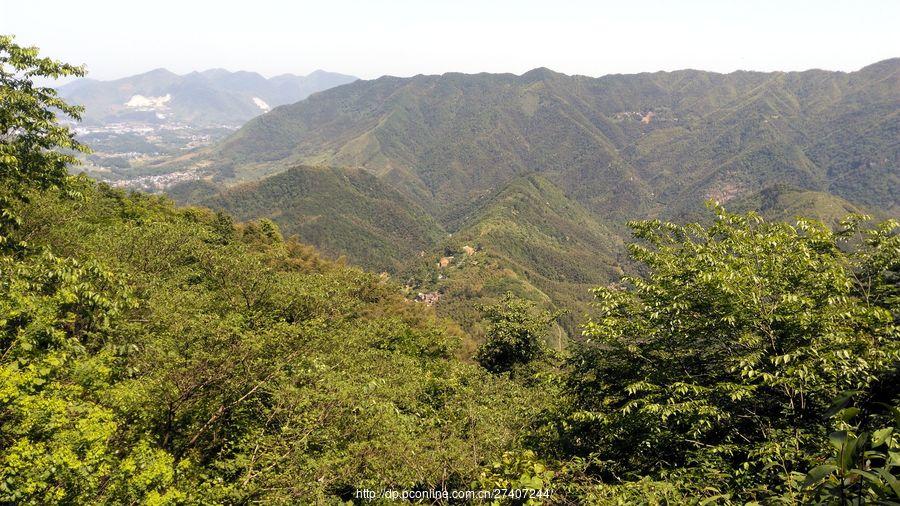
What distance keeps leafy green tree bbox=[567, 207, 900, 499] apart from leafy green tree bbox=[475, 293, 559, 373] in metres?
25.1

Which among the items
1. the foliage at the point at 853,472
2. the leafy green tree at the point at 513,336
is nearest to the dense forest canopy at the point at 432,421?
the foliage at the point at 853,472

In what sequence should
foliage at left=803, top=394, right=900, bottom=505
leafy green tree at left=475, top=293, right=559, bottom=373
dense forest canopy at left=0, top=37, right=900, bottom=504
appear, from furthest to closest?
1. leafy green tree at left=475, top=293, right=559, bottom=373
2. dense forest canopy at left=0, top=37, right=900, bottom=504
3. foliage at left=803, top=394, right=900, bottom=505

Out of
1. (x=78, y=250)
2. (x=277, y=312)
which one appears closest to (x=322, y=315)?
(x=277, y=312)

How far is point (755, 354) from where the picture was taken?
1085 centimetres

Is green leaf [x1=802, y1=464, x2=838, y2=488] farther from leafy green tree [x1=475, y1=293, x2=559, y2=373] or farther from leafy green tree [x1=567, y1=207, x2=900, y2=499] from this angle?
leafy green tree [x1=475, y1=293, x2=559, y2=373]

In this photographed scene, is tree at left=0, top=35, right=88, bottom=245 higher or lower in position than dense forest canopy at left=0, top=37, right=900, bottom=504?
higher

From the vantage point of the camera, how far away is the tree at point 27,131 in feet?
39.2

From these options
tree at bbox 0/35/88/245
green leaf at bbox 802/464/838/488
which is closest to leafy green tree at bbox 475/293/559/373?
tree at bbox 0/35/88/245

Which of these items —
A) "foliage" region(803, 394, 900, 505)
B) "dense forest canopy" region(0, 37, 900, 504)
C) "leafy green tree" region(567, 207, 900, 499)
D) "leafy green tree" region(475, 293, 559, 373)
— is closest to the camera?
"foliage" region(803, 394, 900, 505)

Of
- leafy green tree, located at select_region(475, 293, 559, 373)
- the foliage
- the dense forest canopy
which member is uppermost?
the foliage

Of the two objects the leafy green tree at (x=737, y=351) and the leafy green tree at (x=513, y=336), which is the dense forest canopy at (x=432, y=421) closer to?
the leafy green tree at (x=737, y=351)

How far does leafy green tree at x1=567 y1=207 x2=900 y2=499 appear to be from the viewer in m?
10.3

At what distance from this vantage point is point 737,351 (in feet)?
42.2

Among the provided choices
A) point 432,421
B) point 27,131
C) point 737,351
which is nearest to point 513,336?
point 432,421
